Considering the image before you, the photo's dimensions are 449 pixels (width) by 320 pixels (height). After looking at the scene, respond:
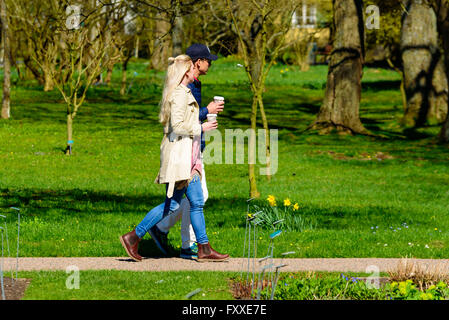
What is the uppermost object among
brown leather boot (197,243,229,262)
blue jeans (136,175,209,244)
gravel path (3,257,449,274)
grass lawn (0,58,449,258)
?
blue jeans (136,175,209,244)

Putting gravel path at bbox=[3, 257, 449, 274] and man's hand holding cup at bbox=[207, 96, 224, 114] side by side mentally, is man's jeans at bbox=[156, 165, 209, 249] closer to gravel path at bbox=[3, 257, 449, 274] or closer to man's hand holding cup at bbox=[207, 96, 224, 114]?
gravel path at bbox=[3, 257, 449, 274]

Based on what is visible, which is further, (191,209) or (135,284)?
(191,209)

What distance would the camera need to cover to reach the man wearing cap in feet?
24.7

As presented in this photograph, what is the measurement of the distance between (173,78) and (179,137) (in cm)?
53

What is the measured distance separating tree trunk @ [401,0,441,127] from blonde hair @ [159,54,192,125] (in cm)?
1698

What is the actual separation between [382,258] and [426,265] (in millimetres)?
833

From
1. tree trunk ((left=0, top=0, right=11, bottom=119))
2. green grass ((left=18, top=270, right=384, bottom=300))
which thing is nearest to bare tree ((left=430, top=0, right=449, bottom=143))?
tree trunk ((left=0, top=0, right=11, bottom=119))

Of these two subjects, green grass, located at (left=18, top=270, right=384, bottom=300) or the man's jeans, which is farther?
the man's jeans

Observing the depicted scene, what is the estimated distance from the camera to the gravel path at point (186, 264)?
7281 millimetres

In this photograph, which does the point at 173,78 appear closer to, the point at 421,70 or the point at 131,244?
the point at 131,244

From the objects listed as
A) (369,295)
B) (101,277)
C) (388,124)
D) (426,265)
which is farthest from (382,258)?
(388,124)

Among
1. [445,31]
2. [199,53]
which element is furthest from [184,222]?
[445,31]

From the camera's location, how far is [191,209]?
7.52m

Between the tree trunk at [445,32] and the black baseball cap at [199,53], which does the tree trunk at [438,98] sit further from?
the black baseball cap at [199,53]
